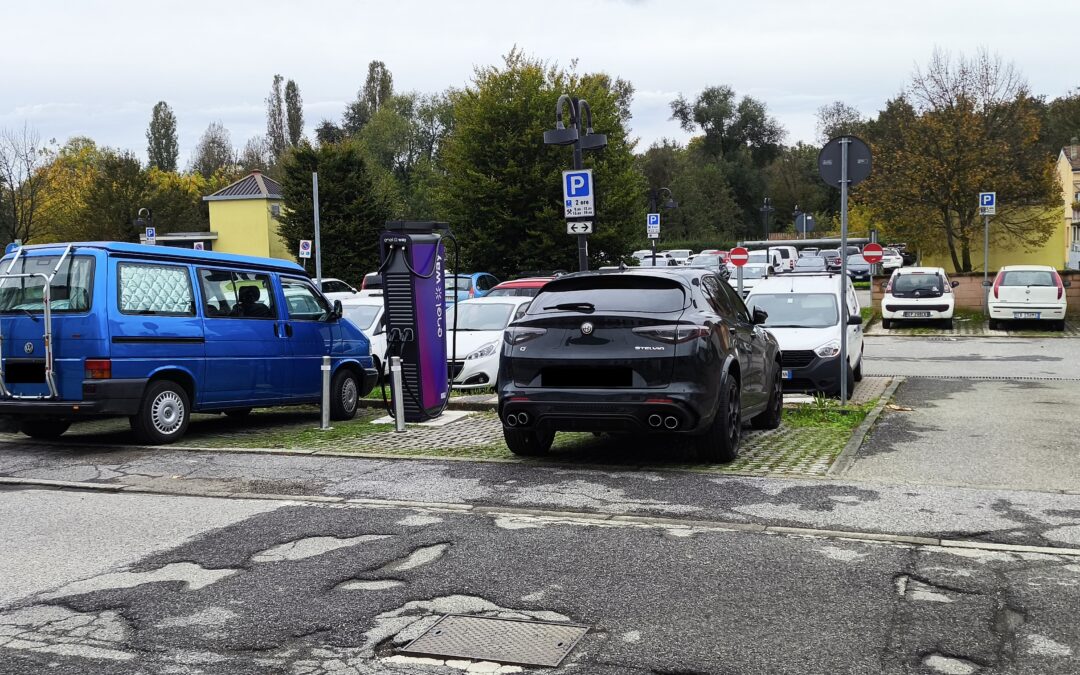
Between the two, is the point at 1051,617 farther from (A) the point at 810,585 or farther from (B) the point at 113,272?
(B) the point at 113,272

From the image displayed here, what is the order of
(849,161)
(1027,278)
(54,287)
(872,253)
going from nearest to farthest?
(54,287)
(849,161)
(1027,278)
(872,253)

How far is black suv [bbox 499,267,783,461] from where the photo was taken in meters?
8.42

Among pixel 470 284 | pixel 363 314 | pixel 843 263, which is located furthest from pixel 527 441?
pixel 470 284

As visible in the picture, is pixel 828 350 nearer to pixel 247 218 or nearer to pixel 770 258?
pixel 770 258

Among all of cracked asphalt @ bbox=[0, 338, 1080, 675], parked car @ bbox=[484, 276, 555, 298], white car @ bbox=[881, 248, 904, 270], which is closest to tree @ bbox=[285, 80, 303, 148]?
white car @ bbox=[881, 248, 904, 270]

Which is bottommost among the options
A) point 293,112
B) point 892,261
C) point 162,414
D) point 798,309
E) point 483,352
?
point 162,414

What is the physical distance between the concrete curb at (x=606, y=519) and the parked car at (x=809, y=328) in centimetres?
684

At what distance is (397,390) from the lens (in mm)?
11734

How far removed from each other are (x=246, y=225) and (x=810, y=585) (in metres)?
67.5

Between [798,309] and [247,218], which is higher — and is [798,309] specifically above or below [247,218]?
below

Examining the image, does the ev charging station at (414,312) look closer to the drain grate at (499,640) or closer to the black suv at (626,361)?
the black suv at (626,361)

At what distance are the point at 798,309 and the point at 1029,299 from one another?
14407mm

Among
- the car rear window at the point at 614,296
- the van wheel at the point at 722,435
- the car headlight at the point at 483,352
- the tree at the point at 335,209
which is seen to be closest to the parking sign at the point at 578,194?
the car headlight at the point at 483,352

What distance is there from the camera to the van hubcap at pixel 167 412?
10.9m
